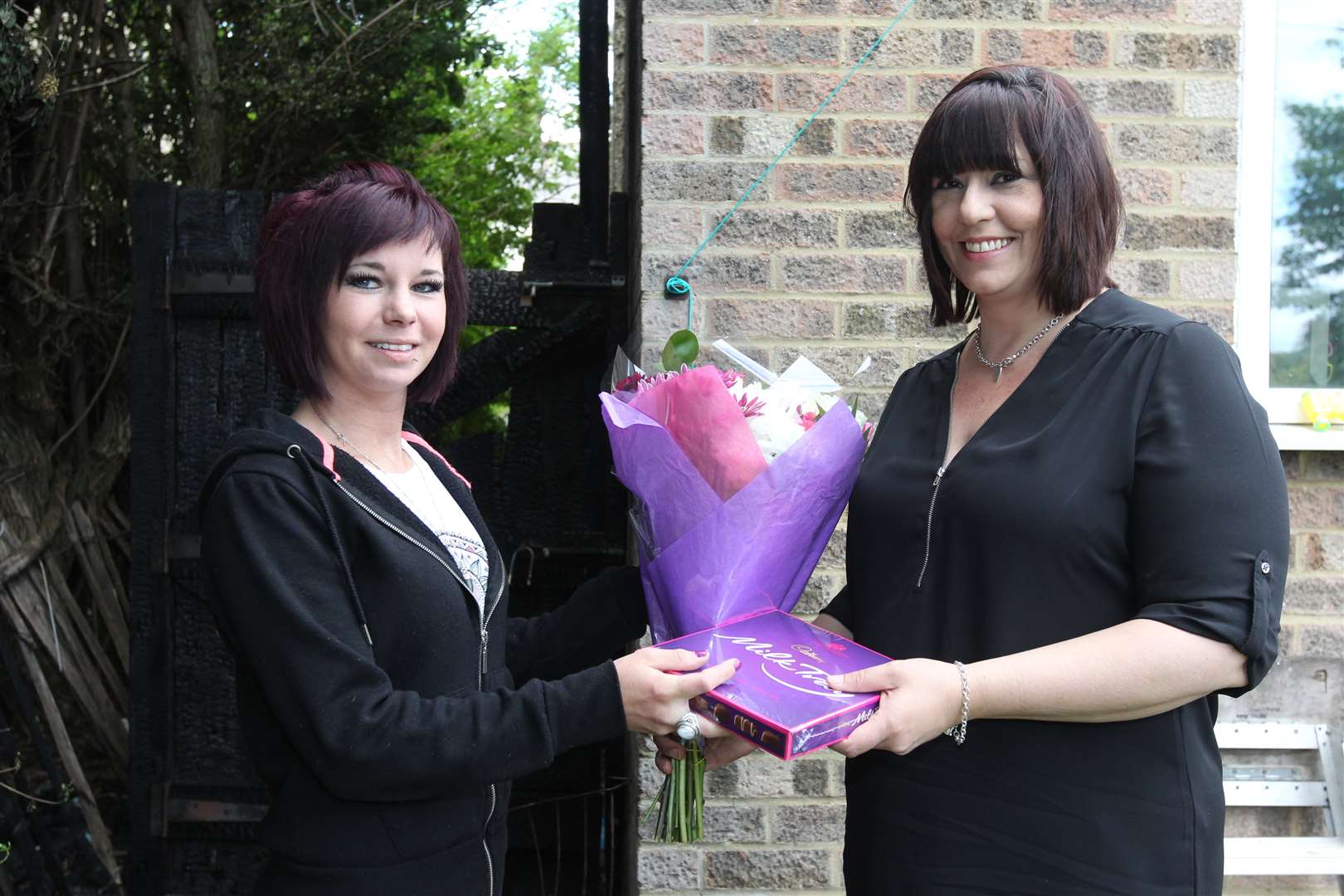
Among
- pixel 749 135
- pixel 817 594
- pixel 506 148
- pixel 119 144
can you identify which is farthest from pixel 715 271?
pixel 506 148

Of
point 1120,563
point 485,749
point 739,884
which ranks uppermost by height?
point 1120,563

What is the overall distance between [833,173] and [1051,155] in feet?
4.09

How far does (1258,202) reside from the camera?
118 inches

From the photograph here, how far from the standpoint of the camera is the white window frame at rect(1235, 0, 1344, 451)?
9.77 ft

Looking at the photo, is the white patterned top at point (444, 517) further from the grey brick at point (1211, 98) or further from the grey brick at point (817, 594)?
the grey brick at point (1211, 98)

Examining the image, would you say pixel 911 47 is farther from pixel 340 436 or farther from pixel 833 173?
pixel 340 436

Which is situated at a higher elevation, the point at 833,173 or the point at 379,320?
the point at 833,173

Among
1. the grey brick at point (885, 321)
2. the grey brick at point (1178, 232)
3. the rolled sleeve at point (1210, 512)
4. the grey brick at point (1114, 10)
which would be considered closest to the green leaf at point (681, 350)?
the rolled sleeve at point (1210, 512)

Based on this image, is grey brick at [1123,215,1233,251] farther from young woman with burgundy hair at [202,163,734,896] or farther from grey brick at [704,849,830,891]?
young woman with burgundy hair at [202,163,734,896]

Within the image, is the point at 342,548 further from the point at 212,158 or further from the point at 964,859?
the point at 212,158

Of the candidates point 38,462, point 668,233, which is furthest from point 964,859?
point 38,462

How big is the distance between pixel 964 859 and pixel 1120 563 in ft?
1.51

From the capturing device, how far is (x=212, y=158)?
14.8 feet

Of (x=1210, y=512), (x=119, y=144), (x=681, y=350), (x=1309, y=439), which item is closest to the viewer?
(x=1210, y=512)
